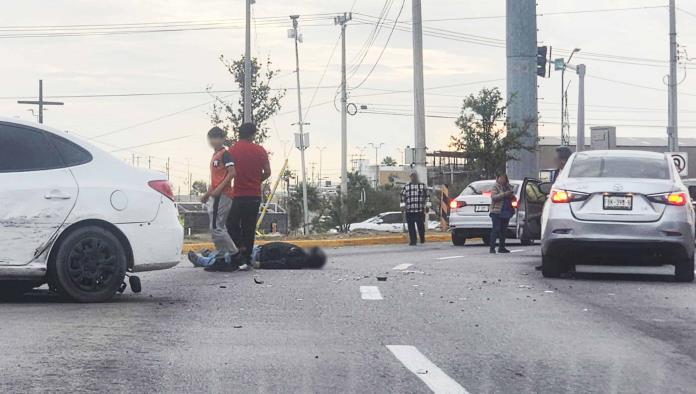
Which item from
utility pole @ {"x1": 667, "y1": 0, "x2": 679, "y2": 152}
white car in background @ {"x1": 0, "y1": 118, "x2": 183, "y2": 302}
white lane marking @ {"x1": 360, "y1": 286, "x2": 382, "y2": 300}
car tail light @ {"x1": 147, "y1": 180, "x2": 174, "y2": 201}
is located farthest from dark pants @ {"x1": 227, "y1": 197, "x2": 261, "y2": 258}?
utility pole @ {"x1": 667, "y1": 0, "x2": 679, "y2": 152}

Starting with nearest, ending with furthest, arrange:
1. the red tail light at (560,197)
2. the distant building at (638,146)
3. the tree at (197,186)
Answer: the red tail light at (560,197)
the distant building at (638,146)
the tree at (197,186)

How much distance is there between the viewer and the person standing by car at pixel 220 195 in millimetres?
14094

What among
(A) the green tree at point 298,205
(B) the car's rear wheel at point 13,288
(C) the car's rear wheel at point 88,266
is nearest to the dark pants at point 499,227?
(B) the car's rear wheel at point 13,288

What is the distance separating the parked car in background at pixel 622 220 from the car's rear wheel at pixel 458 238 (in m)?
11.7

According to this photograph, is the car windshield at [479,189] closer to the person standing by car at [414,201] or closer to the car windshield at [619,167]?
the person standing by car at [414,201]

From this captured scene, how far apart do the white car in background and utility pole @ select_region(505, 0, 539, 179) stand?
30139 millimetres

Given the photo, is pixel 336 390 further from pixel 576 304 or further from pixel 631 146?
pixel 631 146

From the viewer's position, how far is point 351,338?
8000 mm

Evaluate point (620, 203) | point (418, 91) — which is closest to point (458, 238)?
point (418, 91)

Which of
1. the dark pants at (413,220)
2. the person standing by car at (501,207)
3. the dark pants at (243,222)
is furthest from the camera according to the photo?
the dark pants at (413,220)

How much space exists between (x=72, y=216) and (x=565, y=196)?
19.0 ft

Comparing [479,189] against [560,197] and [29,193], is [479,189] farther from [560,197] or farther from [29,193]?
[29,193]

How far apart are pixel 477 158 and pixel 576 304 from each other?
2726 cm

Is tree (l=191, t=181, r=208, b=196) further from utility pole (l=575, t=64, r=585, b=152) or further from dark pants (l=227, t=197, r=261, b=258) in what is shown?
dark pants (l=227, t=197, r=261, b=258)
